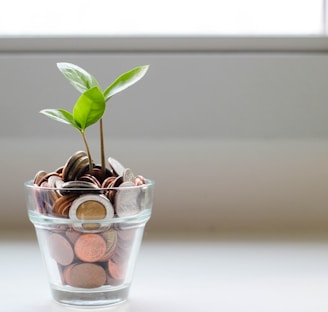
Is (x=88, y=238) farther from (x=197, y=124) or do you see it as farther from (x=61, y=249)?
(x=197, y=124)

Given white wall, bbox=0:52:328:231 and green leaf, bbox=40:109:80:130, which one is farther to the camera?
white wall, bbox=0:52:328:231

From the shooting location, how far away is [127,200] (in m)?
0.70

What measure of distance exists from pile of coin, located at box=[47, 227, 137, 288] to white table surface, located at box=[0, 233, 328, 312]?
0.12 feet

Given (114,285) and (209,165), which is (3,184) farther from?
(114,285)

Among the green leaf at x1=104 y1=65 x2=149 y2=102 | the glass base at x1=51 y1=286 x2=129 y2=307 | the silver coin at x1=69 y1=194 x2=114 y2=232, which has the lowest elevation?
the glass base at x1=51 y1=286 x2=129 y2=307

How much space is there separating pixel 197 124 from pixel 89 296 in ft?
1.73

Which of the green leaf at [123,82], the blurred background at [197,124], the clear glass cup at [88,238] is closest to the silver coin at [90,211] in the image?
the clear glass cup at [88,238]

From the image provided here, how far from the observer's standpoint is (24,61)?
3.86 feet

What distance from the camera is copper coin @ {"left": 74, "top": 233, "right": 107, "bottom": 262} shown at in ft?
2.26

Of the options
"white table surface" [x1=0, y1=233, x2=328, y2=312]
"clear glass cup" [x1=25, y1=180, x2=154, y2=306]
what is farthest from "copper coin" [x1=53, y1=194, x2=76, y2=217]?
"white table surface" [x1=0, y1=233, x2=328, y2=312]

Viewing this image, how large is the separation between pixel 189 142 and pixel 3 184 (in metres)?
0.33
